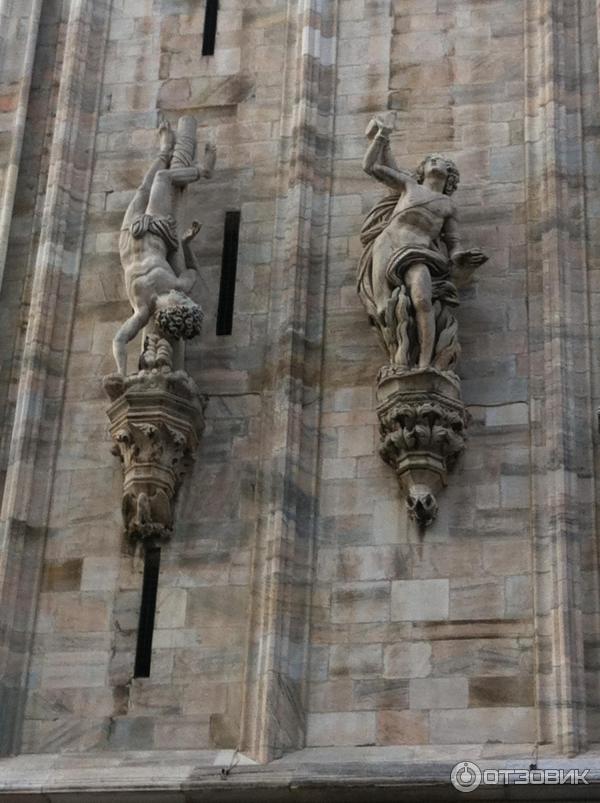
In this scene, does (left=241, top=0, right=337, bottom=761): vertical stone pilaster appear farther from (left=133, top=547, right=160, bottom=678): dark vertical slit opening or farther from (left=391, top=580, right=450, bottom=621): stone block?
(left=133, top=547, right=160, bottom=678): dark vertical slit opening

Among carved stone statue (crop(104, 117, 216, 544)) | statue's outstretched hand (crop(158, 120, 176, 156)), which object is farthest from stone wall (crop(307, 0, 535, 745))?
statue's outstretched hand (crop(158, 120, 176, 156))

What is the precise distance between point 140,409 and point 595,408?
362cm

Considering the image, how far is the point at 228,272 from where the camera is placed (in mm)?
17141

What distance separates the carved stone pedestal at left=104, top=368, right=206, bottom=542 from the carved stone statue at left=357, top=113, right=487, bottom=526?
159cm

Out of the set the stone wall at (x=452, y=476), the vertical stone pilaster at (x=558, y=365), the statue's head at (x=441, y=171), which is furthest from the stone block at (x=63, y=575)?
the statue's head at (x=441, y=171)

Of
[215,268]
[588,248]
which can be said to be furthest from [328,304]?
[588,248]

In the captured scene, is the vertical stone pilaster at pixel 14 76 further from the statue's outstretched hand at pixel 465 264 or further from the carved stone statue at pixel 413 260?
the statue's outstretched hand at pixel 465 264

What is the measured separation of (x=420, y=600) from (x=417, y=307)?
2.39 metres

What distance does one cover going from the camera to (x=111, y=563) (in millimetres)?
15773

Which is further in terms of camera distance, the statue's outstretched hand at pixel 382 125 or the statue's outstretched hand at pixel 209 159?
the statue's outstretched hand at pixel 209 159

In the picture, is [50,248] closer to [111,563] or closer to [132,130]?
[132,130]

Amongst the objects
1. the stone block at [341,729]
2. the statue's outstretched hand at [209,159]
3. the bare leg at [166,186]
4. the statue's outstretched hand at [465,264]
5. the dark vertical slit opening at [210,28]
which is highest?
the dark vertical slit opening at [210,28]

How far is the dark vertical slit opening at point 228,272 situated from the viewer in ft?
55.3

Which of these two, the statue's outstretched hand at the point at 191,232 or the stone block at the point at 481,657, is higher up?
the statue's outstretched hand at the point at 191,232
